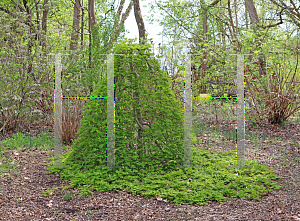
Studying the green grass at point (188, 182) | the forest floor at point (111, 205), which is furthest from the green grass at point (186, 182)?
the forest floor at point (111, 205)

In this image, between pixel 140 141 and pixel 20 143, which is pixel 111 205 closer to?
pixel 140 141

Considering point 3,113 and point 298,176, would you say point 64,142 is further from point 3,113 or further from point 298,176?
point 298,176

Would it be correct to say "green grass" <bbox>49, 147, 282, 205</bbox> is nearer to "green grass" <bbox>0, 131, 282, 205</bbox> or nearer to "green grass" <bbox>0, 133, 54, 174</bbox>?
"green grass" <bbox>0, 131, 282, 205</bbox>

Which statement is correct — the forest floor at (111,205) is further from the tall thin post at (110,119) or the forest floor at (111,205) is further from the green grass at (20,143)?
the tall thin post at (110,119)

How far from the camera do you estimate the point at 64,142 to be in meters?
6.29

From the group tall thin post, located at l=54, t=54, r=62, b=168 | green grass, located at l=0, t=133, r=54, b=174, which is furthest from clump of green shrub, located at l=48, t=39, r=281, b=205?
green grass, located at l=0, t=133, r=54, b=174

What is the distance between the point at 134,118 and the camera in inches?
175

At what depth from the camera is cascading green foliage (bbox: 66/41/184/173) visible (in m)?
4.37

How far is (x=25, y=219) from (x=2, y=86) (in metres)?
4.09

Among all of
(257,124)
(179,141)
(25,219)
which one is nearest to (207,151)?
(179,141)

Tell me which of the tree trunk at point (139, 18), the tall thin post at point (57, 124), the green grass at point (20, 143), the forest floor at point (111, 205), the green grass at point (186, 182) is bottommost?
the forest floor at point (111, 205)

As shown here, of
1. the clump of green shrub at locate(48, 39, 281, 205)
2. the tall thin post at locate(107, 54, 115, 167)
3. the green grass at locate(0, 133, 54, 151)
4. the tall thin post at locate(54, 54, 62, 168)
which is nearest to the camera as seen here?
the clump of green shrub at locate(48, 39, 281, 205)

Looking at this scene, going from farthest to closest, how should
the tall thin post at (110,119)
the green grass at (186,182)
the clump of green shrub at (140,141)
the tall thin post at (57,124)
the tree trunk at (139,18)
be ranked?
the tree trunk at (139,18) < the tall thin post at (57,124) < the tall thin post at (110,119) < the clump of green shrub at (140,141) < the green grass at (186,182)

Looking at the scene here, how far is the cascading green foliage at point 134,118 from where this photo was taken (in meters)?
4.37
